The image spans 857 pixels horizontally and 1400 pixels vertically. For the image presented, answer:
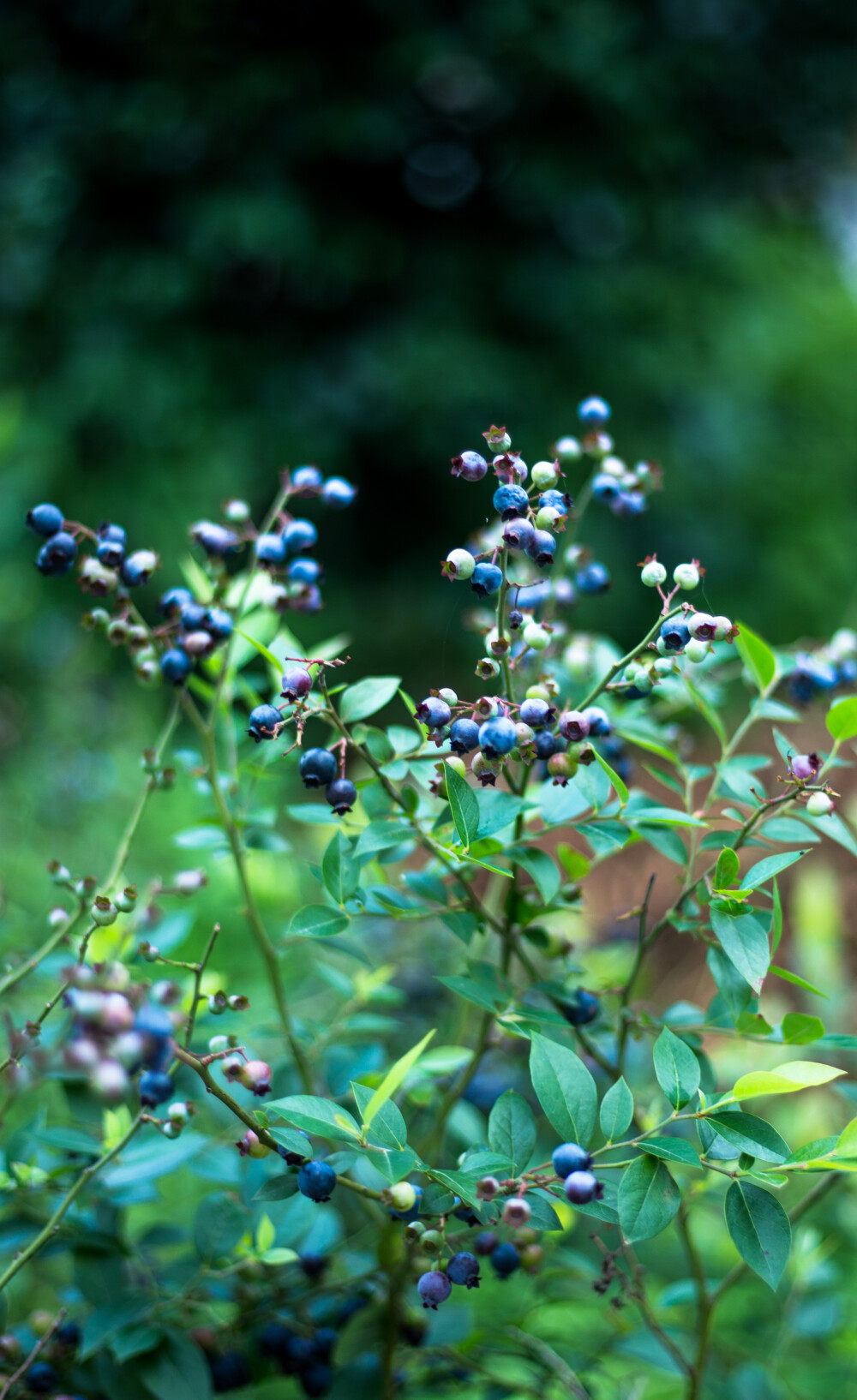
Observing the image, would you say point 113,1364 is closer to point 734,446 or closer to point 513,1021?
point 513,1021

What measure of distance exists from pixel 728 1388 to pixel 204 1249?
0.32m

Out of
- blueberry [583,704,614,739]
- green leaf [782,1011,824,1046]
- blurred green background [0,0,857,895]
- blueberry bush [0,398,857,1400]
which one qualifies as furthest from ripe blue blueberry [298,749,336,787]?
blurred green background [0,0,857,895]

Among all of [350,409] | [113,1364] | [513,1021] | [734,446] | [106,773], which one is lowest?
[113,1364]

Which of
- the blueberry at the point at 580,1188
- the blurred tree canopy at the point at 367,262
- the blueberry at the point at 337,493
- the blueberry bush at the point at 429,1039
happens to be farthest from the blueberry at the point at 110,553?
the blurred tree canopy at the point at 367,262

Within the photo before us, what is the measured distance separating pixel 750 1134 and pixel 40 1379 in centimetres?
34

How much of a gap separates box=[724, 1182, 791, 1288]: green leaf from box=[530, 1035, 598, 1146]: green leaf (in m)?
0.06

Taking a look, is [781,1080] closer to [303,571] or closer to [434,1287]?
[434,1287]

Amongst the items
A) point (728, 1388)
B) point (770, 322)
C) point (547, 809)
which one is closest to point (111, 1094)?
point (547, 809)

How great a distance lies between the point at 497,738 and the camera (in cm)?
37

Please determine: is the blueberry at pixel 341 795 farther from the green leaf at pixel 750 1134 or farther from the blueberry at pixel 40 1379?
the blueberry at pixel 40 1379

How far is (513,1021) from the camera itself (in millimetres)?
403

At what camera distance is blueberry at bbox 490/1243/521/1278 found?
44 centimetres

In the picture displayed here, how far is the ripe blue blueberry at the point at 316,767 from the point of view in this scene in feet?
1.34

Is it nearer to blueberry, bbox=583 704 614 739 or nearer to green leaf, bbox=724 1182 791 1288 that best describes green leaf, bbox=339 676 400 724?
blueberry, bbox=583 704 614 739
